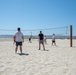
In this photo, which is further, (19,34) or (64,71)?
(19,34)

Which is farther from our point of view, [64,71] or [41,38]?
[41,38]

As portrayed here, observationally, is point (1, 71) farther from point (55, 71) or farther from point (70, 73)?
point (70, 73)

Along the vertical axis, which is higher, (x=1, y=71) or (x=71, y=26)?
(x=71, y=26)

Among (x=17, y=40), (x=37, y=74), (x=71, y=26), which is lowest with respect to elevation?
(x=37, y=74)

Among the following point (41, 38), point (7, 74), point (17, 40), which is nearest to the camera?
point (7, 74)

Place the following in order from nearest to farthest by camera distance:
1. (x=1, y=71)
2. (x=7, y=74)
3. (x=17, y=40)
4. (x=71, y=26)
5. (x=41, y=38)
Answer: (x=7, y=74)
(x=1, y=71)
(x=17, y=40)
(x=41, y=38)
(x=71, y=26)

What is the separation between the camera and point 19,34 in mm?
10078

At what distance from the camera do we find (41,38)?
1247cm

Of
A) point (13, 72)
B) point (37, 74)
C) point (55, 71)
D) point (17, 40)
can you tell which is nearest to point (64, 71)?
point (55, 71)

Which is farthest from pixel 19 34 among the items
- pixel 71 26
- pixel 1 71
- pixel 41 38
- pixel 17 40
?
pixel 71 26

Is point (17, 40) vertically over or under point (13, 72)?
over

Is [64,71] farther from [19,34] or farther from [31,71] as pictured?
[19,34]

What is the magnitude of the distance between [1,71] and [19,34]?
5032 millimetres

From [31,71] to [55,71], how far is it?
A: 683 mm
